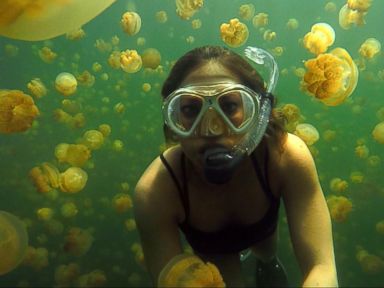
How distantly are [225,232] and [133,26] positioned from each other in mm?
4863

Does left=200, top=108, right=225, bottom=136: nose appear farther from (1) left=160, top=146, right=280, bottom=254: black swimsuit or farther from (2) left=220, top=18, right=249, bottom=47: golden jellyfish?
(2) left=220, top=18, right=249, bottom=47: golden jellyfish

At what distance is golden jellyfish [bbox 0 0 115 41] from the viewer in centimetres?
278

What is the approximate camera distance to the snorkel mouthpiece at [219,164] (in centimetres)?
208

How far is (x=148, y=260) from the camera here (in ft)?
8.00

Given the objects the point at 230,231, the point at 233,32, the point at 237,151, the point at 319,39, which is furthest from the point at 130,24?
the point at 237,151

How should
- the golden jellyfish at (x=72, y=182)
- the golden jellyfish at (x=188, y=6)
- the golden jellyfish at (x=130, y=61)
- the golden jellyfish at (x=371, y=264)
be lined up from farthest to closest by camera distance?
the golden jellyfish at (x=130, y=61) → the golden jellyfish at (x=188, y=6) → the golden jellyfish at (x=371, y=264) → the golden jellyfish at (x=72, y=182)

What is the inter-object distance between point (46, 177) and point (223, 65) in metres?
3.82

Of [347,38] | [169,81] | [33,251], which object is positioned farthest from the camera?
[347,38]

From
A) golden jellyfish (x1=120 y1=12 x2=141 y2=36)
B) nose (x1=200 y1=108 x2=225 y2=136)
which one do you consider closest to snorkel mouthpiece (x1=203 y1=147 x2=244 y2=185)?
nose (x1=200 y1=108 x2=225 y2=136)

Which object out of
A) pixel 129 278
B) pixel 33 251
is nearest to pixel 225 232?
pixel 129 278

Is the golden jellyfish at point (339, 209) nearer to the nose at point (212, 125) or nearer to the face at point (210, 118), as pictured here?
the face at point (210, 118)

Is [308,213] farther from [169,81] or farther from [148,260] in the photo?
[169,81]

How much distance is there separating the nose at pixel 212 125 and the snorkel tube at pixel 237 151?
0.11m

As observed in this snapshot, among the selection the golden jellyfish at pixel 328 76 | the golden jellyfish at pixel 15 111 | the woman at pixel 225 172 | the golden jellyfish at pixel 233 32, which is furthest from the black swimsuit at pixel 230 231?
the golden jellyfish at pixel 233 32
